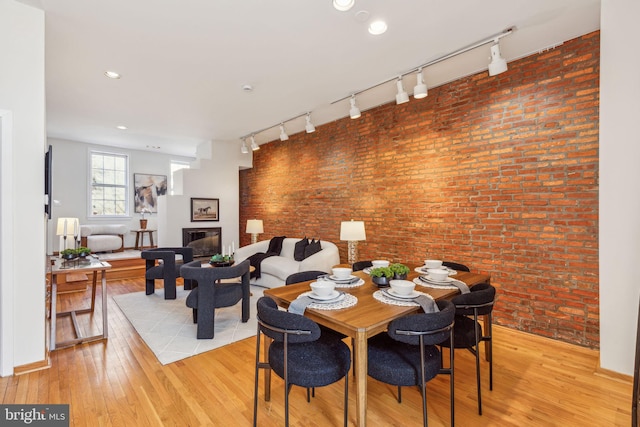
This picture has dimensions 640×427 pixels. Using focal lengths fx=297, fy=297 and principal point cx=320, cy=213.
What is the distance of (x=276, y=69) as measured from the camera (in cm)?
355

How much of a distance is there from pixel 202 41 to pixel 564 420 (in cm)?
425

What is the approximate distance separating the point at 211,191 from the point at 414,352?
6456mm

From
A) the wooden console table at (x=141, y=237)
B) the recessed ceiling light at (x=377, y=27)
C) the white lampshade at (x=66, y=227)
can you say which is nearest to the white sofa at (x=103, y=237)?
the wooden console table at (x=141, y=237)

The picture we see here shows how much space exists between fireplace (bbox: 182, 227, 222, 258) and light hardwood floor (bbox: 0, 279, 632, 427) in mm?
4204

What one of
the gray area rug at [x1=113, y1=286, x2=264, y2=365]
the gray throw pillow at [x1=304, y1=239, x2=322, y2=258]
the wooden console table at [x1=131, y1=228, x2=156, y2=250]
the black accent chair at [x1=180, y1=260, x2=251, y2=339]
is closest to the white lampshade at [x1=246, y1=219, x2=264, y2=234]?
the gray throw pillow at [x1=304, y1=239, x2=322, y2=258]

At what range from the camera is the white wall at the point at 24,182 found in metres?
2.41

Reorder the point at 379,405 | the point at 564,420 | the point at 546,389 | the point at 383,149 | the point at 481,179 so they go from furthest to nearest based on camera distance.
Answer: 1. the point at 383,149
2. the point at 481,179
3. the point at 546,389
4. the point at 379,405
5. the point at 564,420

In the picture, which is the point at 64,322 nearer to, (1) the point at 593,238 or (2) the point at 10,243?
(2) the point at 10,243

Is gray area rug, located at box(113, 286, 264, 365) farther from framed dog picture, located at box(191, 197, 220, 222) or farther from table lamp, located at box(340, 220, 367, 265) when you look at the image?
framed dog picture, located at box(191, 197, 220, 222)

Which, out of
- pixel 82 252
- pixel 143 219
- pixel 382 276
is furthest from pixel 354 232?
pixel 143 219

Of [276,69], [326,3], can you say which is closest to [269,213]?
[276,69]

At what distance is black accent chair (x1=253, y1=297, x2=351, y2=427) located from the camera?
5.15 ft

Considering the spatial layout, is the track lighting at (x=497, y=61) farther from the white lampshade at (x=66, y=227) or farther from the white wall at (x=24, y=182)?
the white lampshade at (x=66, y=227)

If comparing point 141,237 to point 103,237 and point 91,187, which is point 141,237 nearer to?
point 103,237
